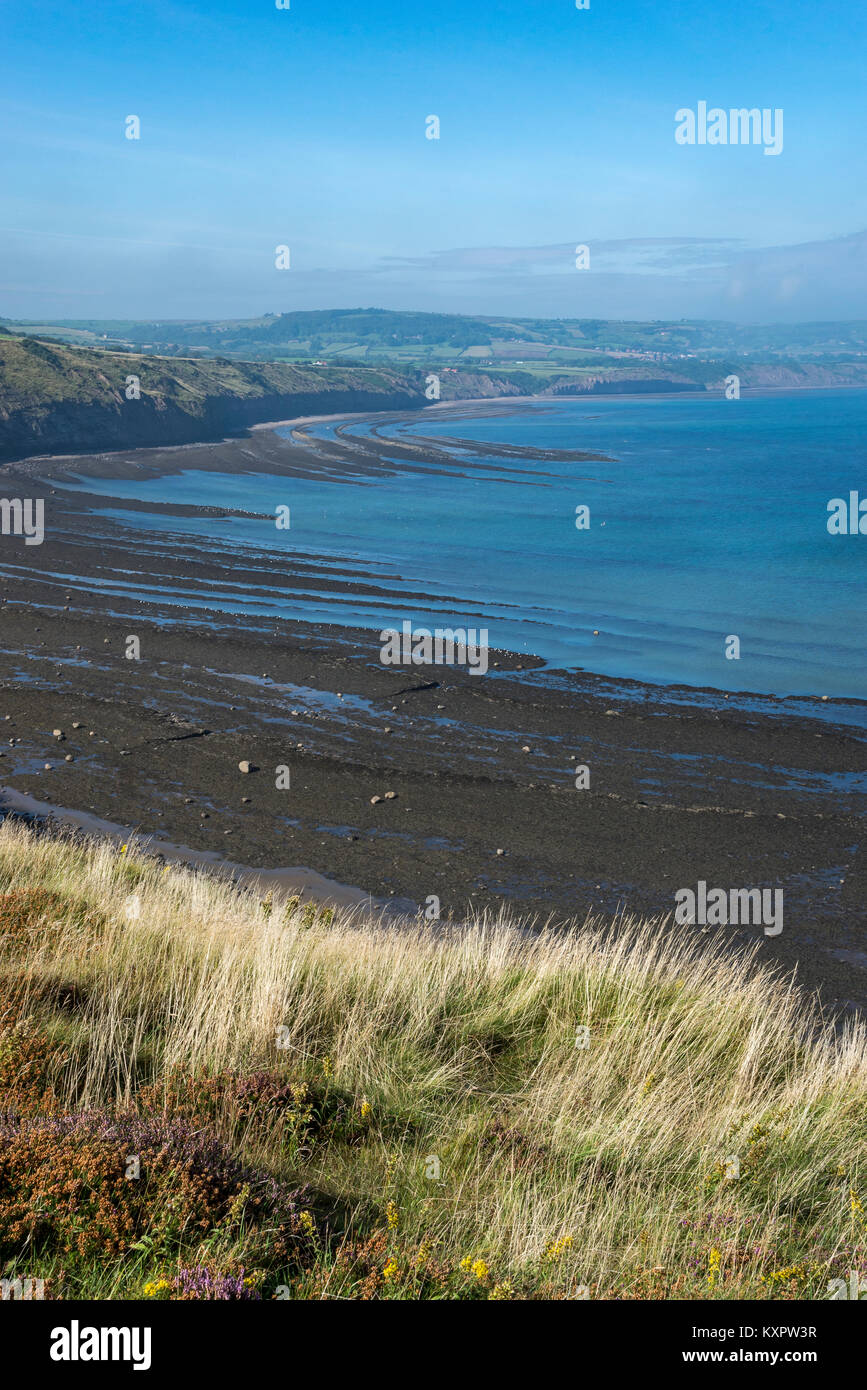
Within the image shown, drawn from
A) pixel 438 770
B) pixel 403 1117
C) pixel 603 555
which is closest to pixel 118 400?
pixel 603 555

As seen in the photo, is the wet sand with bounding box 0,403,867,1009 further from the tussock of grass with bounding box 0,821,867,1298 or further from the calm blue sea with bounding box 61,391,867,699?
the tussock of grass with bounding box 0,821,867,1298

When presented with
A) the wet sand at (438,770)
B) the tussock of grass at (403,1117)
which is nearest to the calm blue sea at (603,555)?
the wet sand at (438,770)

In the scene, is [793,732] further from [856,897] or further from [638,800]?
[856,897]

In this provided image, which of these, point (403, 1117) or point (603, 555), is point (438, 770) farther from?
point (603, 555)

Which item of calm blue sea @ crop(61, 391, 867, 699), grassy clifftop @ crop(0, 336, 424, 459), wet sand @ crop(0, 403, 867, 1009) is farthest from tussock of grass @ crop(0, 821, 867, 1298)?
grassy clifftop @ crop(0, 336, 424, 459)

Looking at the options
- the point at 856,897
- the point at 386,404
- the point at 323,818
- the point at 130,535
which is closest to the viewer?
the point at 856,897

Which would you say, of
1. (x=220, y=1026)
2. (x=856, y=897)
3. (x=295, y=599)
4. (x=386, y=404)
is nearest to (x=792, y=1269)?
(x=220, y=1026)

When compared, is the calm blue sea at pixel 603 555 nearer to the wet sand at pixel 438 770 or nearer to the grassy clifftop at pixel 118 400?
the wet sand at pixel 438 770
